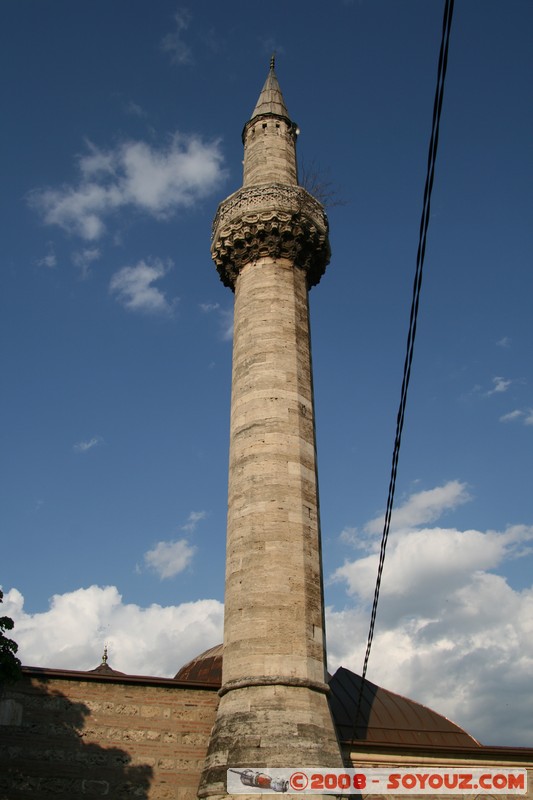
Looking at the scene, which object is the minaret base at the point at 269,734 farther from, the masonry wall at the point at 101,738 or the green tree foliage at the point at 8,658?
the green tree foliage at the point at 8,658

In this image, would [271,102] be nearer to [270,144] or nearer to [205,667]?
[270,144]

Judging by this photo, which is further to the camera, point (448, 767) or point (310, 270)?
point (310, 270)

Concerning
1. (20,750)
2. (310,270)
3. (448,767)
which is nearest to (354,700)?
(448,767)

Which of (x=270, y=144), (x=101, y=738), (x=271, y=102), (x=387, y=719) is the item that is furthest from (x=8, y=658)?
(x=271, y=102)

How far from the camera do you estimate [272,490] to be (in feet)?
40.0

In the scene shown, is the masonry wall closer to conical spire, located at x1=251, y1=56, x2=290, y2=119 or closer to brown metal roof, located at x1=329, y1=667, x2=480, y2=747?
brown metal roof, located at x1=329, y1=667, x2=480, y2=747

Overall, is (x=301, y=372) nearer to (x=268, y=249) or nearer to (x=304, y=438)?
(x=304, y=438)

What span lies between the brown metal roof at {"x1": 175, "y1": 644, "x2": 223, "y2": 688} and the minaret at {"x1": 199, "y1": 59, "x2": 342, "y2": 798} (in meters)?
7.04

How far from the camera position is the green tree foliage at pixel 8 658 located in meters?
A: 9.91

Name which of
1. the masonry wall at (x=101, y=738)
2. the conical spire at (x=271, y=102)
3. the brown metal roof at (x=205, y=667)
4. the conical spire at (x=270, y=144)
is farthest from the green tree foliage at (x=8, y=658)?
the conical spire at (x=271, y=102)

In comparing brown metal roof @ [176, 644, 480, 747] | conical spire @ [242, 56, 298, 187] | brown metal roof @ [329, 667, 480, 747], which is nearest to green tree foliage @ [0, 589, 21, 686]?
brown metal roof @ [176, 644, 480, 747]

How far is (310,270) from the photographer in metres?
15.8

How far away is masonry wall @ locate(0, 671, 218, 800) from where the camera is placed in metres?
10.7

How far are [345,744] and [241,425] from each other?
5585mm
